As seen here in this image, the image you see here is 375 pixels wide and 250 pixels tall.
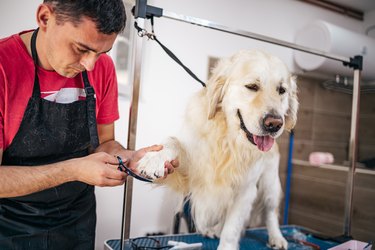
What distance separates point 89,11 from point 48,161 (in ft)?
1.81

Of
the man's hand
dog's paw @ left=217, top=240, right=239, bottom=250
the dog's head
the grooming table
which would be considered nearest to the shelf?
the grooming table

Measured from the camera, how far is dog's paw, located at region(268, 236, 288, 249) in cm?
165

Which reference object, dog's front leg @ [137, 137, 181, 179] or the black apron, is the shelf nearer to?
dog's front leg @ [137, 137, 181, 179]

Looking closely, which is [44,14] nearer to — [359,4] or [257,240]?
[257,240]

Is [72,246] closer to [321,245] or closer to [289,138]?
[321,245]

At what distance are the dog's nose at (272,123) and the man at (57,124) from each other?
0.40m

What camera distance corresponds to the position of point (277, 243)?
166 centimetres

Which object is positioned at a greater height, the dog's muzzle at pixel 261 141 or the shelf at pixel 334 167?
the dog's muzzle at pixel 261 141

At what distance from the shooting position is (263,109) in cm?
129

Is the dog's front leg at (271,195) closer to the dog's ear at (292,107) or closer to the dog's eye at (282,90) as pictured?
the dog's ear at (292,107)

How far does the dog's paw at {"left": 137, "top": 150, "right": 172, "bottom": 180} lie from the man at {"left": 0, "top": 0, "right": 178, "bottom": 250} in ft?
0.10

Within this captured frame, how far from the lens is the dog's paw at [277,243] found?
165 centimetres

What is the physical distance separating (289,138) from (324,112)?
1.87ft

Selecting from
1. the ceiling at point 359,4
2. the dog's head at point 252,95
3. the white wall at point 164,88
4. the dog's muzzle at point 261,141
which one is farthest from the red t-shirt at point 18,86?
the ceiling at point 359,4
